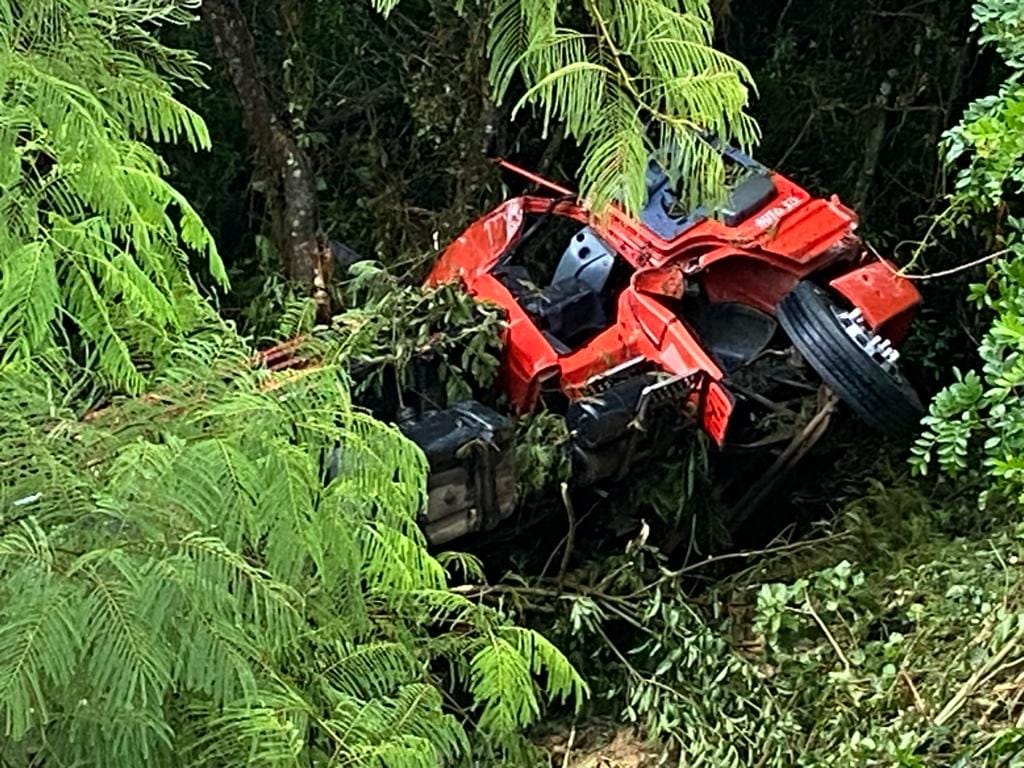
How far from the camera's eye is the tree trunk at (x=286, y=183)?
5207mm

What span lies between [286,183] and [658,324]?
1884 mm

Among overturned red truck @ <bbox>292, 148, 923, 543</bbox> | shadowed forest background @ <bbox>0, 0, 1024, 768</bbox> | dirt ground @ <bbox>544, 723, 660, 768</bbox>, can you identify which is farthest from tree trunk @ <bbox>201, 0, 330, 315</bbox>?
dirt ground @ <bbox>544, 723, 660, 768</bbox>

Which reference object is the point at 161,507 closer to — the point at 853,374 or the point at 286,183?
the point at 853,374

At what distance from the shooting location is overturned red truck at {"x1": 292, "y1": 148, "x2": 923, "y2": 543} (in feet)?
12.3

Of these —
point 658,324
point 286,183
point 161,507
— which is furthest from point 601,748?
point 286,183

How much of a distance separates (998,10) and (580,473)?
5.51ft

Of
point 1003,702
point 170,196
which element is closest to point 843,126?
point 1003,702

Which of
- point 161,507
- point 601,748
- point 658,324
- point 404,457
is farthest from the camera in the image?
point 658,324

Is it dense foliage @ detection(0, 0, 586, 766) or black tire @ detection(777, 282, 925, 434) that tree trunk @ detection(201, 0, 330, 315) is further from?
dense foliage @ detection(0, 0, 586, 766)

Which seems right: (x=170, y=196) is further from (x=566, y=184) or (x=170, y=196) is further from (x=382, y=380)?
(x=566, y=184)

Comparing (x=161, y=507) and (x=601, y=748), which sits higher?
(x=161, y=507)

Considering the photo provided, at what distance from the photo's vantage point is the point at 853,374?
13.3 ft

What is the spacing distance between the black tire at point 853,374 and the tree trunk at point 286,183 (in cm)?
198

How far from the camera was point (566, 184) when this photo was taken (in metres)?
5.75
